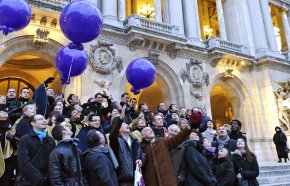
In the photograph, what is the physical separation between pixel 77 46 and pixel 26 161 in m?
2.73

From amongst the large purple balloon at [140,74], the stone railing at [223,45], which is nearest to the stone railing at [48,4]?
the large purple balloon at [140,74]

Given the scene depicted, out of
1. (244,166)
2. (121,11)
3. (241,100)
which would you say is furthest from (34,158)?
(241,100)

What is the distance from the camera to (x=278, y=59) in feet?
66.1

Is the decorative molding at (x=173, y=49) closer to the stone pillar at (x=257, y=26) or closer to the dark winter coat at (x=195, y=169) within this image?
the stone pillar at (x=257, y=26)

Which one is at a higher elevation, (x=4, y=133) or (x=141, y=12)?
(x=141, y=12)

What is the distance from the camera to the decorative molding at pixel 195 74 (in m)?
16.7

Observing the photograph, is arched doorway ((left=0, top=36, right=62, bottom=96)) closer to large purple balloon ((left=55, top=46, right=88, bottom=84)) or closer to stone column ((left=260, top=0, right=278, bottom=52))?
large purple balloon ((left=55, top=46, right=88, bottom=84))

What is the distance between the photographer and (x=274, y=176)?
11.0m

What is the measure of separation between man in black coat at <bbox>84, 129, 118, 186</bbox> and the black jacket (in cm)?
57

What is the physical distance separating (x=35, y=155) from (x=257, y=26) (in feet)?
65.8

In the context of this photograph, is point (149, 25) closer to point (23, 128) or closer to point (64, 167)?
point (23, 128)

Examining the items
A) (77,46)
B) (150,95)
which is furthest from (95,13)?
(150,95)

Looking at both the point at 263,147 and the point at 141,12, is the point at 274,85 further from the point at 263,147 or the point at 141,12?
the point at 141,12

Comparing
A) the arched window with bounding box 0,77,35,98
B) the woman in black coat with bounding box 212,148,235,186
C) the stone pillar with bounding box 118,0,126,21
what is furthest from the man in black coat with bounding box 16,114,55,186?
the arched window with bounding box 0,77,35,98
